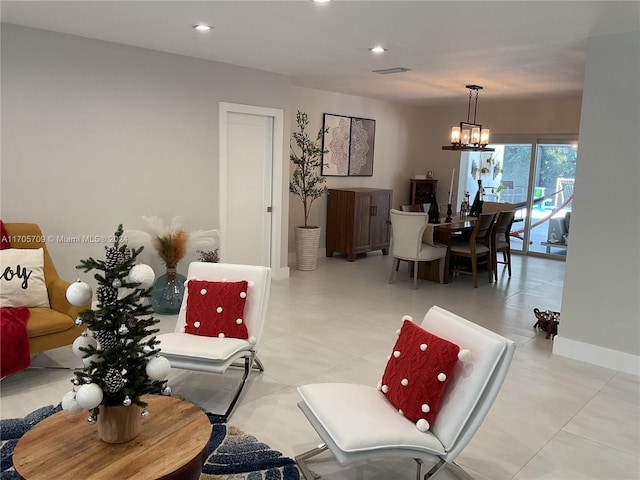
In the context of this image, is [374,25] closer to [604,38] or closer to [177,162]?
[604,38]

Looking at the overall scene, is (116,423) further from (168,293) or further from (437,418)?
(168,293)

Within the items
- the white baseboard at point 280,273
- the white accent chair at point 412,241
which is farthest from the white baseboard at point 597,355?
the white baseboard at point 280,273

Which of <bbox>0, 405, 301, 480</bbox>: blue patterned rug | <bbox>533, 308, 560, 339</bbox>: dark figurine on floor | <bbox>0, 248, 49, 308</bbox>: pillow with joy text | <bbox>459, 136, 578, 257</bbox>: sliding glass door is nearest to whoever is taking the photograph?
<bbox>0, 405, 301, 480</bbox>: blue patterned rug

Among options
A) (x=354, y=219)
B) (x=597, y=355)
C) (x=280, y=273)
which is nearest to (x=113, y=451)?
(x=597, y=355)

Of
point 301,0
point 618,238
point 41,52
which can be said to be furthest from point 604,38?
point 41,52

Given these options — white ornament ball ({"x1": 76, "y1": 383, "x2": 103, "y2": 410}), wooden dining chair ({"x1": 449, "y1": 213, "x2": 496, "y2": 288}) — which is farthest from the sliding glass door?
white ornament ball ({"x1": 76, "y1": 383, "x2": 103, "y2": 410})

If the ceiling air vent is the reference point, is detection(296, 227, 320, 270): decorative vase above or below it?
below

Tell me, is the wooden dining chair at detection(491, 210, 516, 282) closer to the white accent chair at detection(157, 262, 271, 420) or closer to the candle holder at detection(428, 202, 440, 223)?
the candle holder at detection(428, 202, 440, 223)

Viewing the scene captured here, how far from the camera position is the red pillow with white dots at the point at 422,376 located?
2252 millimetres

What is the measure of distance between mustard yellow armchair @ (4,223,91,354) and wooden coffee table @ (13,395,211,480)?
4.13 ft

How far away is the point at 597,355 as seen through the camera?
4008mm

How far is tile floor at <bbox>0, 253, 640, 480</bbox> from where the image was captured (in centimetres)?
267

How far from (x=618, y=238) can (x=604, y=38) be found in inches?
57.1

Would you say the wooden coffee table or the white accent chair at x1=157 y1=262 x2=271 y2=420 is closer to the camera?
the wooden coffee table
